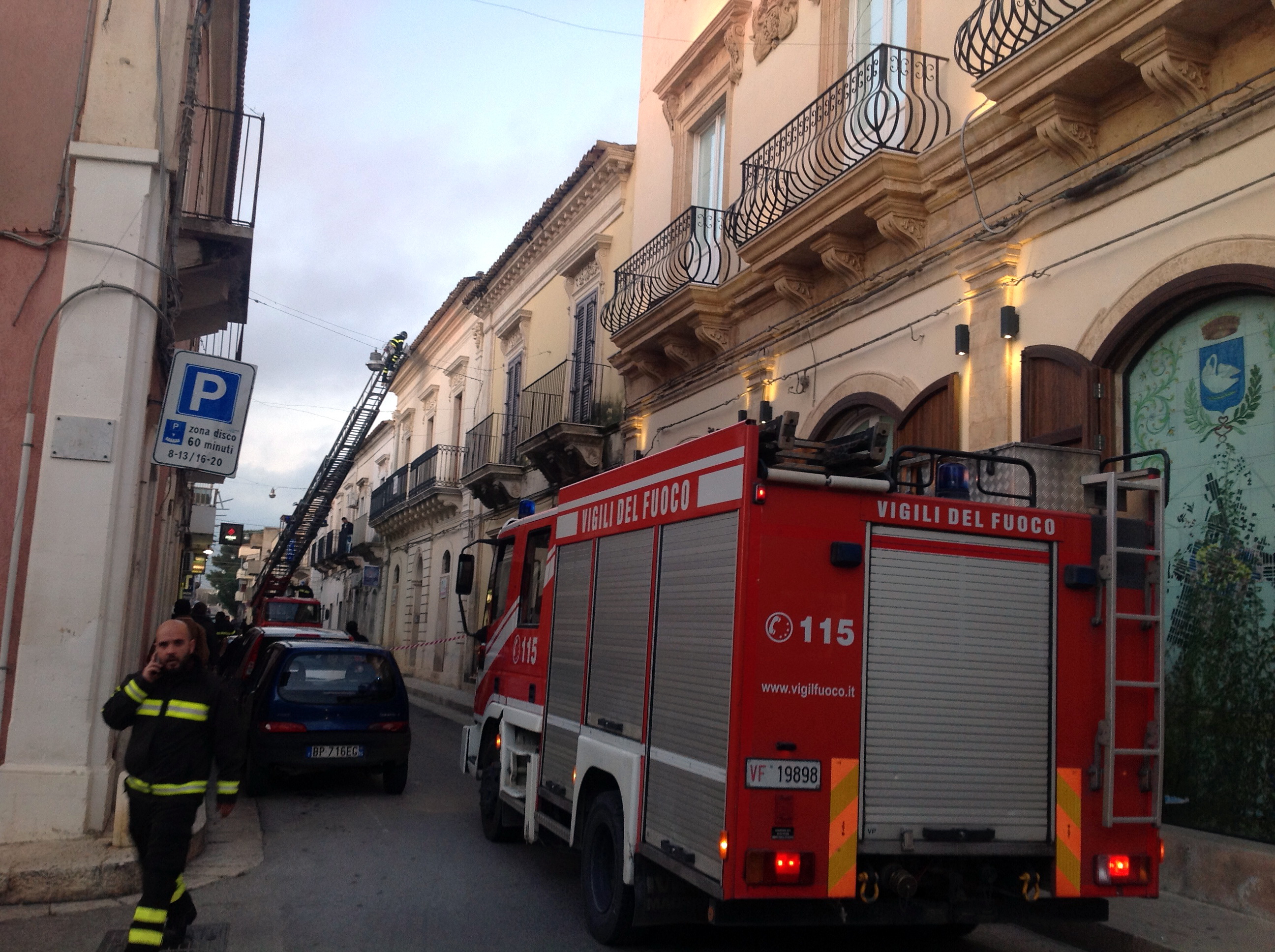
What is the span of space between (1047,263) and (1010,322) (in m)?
0.57

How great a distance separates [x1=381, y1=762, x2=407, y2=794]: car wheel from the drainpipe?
14.8 ft

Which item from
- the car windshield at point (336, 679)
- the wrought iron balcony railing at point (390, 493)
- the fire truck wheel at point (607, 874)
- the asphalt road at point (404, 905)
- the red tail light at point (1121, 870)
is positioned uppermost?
the wrought iron balcony railing at point (390, 493)

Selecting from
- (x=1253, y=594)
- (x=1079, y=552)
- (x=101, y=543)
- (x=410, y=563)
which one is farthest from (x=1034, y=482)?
(x=410, y=563)

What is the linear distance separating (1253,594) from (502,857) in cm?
558

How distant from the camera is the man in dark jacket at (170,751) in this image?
5188 millimetres

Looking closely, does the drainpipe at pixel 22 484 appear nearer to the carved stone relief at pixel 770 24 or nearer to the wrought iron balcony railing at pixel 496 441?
the carved stone relief at pixel 770 24

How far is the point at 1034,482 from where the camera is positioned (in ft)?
19.2

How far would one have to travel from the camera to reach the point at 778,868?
4.78m

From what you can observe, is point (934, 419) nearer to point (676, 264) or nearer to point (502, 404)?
point (676, 264)

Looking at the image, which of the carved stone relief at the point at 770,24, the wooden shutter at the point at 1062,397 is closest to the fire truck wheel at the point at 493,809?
the wooden shutter at the point at 1062,397

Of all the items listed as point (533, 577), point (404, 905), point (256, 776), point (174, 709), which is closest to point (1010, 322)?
point (533, 577)

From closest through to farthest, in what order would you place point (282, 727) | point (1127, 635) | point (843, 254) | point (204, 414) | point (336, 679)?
point (1127, 635), point (204, 414), point (282, 727), point (336, 679), point (843, 254)

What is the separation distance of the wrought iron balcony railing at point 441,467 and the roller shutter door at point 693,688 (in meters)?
22.9

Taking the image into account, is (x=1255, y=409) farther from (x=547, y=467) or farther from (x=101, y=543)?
(x=547, y=467)
